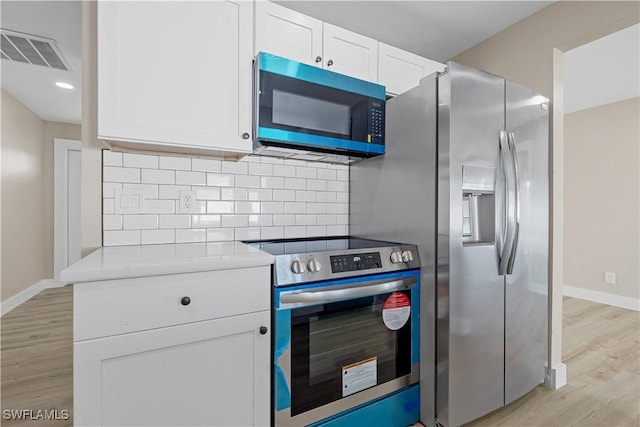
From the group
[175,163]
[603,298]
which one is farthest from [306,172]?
[603,298]

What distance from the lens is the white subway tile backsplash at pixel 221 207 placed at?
1786 mm

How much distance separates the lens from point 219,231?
181 cm

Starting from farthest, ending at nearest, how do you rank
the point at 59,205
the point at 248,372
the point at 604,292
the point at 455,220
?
the point at 59,205
the point at 604,292
the point at 455,220
the point at 248,372

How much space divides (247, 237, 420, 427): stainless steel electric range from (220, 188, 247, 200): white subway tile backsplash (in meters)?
0.50

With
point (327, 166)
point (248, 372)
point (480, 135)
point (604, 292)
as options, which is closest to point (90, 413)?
point (248, 372)

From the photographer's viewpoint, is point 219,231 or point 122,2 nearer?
point 122,2

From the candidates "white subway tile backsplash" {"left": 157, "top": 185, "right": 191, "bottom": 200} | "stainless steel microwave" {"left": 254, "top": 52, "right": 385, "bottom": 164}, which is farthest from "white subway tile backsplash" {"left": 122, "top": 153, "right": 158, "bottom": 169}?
"stainless steel microwave" {"left": 254, "top": 52, "right": 385, "bottom": 164}

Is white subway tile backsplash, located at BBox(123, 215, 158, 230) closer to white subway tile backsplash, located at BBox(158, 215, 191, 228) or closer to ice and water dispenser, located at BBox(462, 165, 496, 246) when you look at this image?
white subway tile backsplash, located at BBox(158, 215, 191, 228)

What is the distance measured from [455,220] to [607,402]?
160 centimetres

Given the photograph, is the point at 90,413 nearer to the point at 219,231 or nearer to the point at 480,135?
the point at 219,231

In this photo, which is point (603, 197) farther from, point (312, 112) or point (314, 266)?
point (314, 266)

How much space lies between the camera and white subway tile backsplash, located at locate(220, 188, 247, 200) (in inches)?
71.9

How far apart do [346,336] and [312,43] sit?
1548 millimetres

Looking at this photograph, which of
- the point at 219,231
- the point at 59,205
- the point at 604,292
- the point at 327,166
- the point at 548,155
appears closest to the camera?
the point at 219,231
